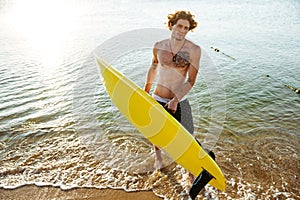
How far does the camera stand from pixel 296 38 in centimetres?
1141

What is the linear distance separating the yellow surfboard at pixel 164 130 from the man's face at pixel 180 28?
748mm

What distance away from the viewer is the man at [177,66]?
2854 millimetres

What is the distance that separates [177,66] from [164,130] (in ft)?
2.47

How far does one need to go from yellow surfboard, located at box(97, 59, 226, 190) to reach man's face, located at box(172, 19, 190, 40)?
75 cm

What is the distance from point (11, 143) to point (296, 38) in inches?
460

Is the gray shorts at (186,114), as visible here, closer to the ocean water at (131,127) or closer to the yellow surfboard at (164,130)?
the yellow surfboard at (164,130)

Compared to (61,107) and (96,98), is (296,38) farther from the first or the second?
(61,107)

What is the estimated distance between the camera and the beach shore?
10.6 feet

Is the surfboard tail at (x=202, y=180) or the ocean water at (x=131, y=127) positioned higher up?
the surfboard tail at (x=202, y=180)

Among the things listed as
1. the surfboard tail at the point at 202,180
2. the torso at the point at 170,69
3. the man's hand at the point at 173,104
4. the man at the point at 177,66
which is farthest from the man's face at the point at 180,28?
the surfboard tail at the point at 202,180

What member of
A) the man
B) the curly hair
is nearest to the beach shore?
the man

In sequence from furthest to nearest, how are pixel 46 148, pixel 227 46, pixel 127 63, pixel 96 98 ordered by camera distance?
pixel 227 46
pixel 127 63
pixel 96 98
pixel 46 148

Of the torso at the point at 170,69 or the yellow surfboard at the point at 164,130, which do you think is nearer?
the yellow surfboard at the point at 164,130

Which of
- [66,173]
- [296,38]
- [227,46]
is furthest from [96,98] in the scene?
[296,38]
